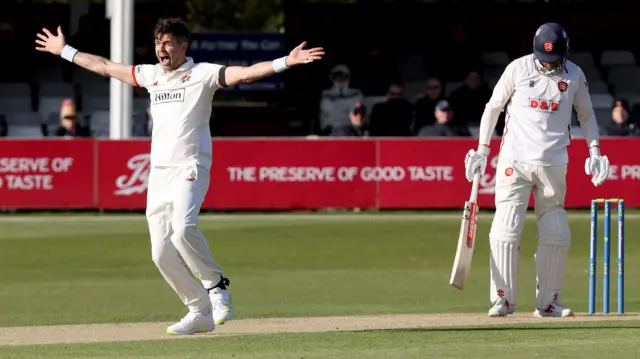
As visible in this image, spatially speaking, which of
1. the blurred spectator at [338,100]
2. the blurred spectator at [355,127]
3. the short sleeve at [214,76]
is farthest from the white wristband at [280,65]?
the blurred spectator at [338,100]

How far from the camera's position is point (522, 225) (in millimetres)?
11359

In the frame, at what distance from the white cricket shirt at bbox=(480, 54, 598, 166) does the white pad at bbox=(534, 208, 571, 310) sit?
427 mm

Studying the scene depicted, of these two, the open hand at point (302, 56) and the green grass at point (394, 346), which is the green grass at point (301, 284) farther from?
the open hand at point (302, 56)

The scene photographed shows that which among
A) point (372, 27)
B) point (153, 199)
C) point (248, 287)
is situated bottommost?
point (248, 287)

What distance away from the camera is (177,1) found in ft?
102

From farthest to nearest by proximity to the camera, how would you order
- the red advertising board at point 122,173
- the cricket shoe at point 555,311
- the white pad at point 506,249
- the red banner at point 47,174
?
the red advertising board at point 122,173
the red banner at point 47,174
the cricket shoe at point 555,311
the white pad at point 506,249

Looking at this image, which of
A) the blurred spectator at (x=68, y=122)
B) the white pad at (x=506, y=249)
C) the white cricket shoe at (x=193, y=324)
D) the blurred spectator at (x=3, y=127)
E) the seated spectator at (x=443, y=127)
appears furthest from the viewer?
the blurred spectator at (x=3, y=127)

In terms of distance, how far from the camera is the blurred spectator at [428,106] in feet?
81.6

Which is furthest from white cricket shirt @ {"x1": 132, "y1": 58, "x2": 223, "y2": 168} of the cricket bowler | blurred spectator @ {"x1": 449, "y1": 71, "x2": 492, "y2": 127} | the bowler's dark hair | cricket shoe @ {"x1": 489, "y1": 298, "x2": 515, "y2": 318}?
blurred spectator @ {"x1": 449, "y1": 71, "x2": 492, "y2": 127}

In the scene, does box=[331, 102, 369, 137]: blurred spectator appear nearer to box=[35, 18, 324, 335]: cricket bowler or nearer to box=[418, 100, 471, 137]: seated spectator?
box=[418, 100, 471, 137]: seated spectator

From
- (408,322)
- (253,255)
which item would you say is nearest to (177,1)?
(253,255)

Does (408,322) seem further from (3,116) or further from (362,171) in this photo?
(3,116)

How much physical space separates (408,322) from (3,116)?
16.7 m

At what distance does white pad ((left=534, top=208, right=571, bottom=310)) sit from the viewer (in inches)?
447
